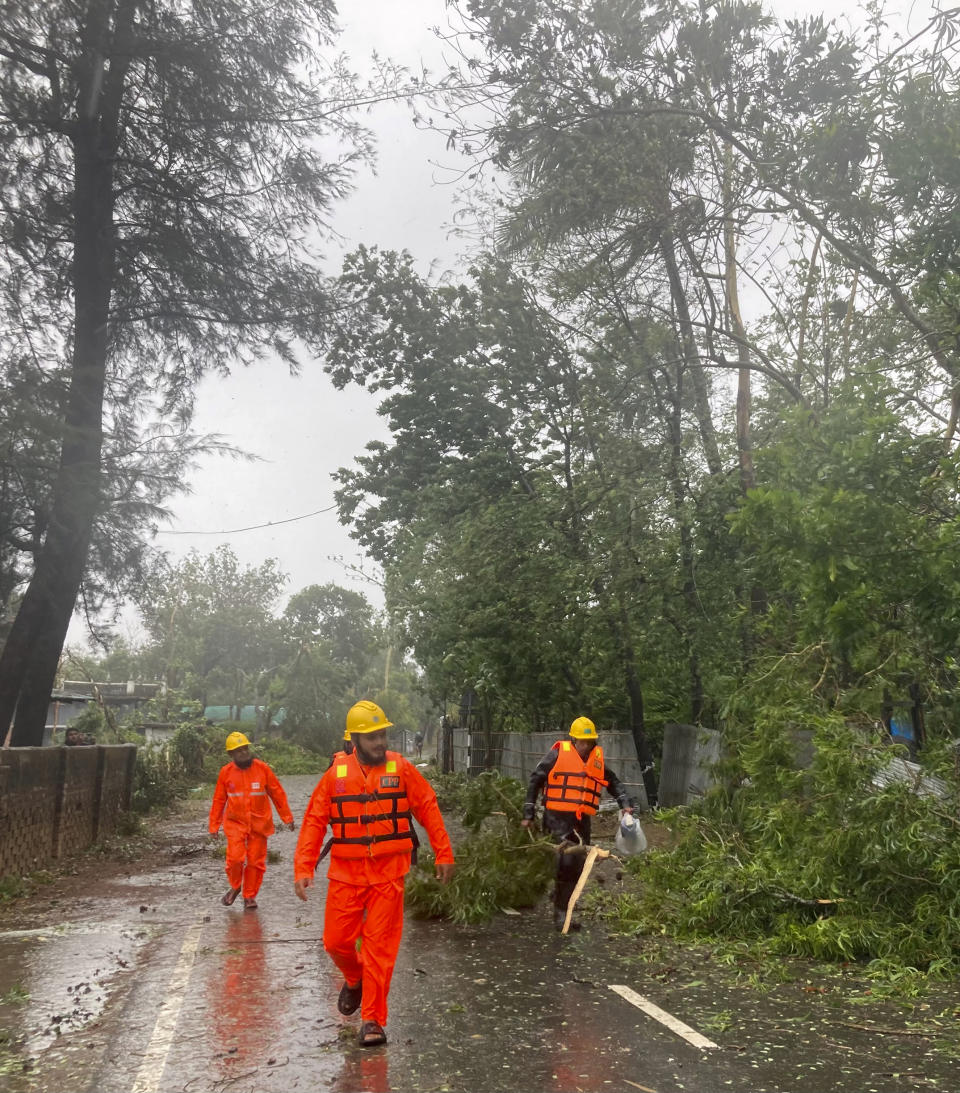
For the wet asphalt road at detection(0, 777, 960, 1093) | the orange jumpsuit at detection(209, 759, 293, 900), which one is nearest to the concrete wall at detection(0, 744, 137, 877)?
the orange jumpsuit at detection(209, 759, 293, 900)

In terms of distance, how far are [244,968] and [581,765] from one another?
360 centimetres

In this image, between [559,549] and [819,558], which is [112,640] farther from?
[819,558]

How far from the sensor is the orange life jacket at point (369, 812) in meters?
6.45

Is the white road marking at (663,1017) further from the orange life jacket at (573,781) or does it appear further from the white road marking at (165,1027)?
the white road marking at (165,1027)

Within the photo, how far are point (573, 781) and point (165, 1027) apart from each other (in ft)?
15.8

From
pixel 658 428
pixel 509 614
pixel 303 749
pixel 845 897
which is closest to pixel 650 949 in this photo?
pixel 845 897

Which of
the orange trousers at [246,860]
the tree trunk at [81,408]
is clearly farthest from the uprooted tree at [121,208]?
the orange trousers at [246,860]

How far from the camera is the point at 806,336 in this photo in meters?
18.0

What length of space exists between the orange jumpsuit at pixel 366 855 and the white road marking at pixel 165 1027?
3.30ft

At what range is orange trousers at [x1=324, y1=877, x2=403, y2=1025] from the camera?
20.4 feet

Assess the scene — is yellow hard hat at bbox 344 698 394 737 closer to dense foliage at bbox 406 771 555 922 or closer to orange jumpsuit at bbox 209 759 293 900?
dense foliage at bbox 406 771 555 922

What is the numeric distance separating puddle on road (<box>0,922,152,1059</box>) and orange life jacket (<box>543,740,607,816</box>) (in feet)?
12.5

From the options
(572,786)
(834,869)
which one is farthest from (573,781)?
(834,869)

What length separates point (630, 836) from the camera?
35.4ft
